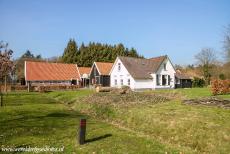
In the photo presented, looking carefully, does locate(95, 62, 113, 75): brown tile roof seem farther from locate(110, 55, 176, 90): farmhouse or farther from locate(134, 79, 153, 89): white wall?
locate(134, 79, 153, 89): white wall

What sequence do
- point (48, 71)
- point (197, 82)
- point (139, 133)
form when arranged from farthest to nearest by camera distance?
point (197, 82) → point (48, 71) → point (139, 133)

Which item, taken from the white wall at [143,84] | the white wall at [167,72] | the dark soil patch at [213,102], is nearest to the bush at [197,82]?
the white wall at [167,72]

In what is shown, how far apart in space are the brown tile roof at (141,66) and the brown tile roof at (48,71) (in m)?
20.4

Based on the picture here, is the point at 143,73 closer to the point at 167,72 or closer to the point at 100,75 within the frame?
the point at 167,72

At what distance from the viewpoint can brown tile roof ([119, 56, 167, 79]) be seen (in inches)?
1779

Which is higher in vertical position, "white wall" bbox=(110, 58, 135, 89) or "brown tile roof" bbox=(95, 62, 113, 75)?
"brown tile roof" bbox=(95, 62, 113, 75)

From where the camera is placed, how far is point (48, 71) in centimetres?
5981

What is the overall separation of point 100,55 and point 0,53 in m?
59.6

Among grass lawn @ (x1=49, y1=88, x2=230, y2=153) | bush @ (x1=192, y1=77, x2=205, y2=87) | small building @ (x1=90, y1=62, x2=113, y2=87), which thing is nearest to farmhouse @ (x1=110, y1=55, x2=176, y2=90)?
small building @ (x1=90, y1=62, x2=113, y2=87)

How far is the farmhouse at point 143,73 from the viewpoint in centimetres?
4488

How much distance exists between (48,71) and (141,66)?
2551 cm

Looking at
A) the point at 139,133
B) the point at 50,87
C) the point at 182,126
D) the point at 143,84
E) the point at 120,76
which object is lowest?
the point at 139,133

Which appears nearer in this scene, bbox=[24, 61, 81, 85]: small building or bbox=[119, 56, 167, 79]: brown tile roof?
bbox=[119, 56, 167, 79]: brown tile roof

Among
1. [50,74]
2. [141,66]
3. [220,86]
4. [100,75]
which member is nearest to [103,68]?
[100,75]
